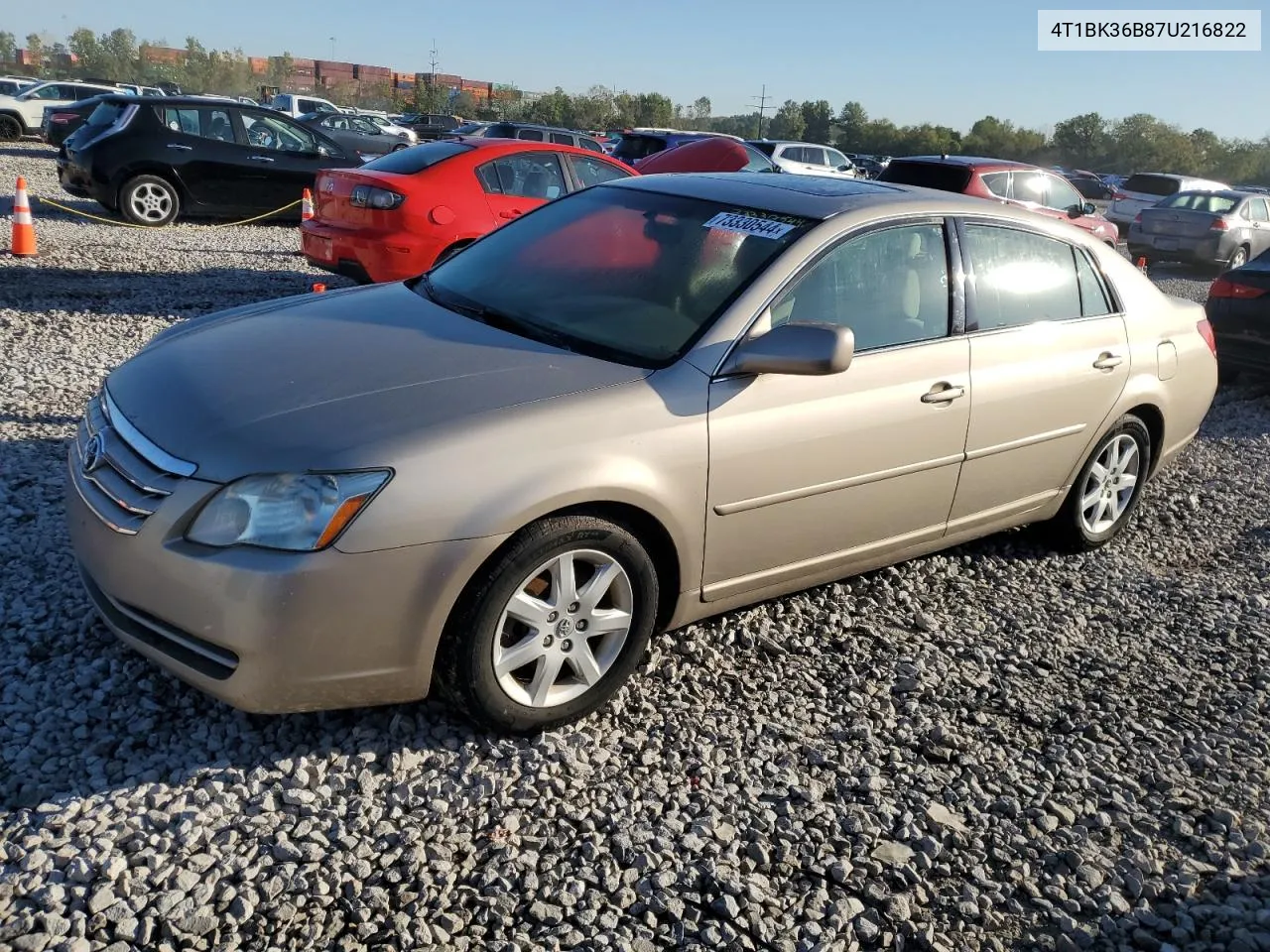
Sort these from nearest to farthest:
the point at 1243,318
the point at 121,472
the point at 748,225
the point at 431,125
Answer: the point at 121,472
the point at 748,225
the point at 1243,318
the point at 431,125

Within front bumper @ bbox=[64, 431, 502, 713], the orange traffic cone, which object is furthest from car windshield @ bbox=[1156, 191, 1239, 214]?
front bumper @ bbox=[64, 431, 502, 713]

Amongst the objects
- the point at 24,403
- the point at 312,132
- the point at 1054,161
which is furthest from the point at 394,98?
the point at 24,403

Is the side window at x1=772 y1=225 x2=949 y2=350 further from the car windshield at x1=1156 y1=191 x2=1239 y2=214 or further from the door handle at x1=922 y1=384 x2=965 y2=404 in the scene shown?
the car windshield at x1=1156 y1=191 x2=1239 y2=214

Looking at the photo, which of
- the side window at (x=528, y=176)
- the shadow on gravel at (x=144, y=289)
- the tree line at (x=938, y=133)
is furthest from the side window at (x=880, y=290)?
the tree line at (x=938, y=133)

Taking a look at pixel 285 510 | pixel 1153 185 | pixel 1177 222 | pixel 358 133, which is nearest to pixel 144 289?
pixel 285 510

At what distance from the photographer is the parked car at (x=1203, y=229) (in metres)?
18.0

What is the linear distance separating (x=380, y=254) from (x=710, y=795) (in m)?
6.22

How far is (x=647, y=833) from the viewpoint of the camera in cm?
285

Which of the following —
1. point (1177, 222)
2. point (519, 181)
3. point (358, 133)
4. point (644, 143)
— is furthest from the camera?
point (358, 133)

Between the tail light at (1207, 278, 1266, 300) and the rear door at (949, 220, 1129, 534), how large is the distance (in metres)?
4.98

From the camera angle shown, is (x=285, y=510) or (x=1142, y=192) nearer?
(x=285, y=510)

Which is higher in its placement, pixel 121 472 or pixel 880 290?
pixel 880 290

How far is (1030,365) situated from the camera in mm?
4352

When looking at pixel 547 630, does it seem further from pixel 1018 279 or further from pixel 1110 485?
pixel 1110 485
